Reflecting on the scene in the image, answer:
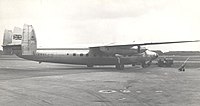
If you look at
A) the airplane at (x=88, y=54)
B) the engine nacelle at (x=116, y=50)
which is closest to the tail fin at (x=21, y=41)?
the airplane at (x=88, y=54)

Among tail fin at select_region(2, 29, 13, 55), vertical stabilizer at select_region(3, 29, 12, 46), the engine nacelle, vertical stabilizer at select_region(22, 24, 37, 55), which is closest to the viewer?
vertical stabilizer at select_region(22, 24, 37, 55)

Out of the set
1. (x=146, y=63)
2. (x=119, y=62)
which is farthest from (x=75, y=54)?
(x=146, y=63)

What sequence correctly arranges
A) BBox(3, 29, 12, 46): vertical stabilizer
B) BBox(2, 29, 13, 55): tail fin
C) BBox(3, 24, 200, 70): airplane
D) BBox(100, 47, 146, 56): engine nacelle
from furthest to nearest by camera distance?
BBox(100, 47, 146, 56): engine nacelle
BBox(3, 29, 12, 46): vertical stabilizer
BBox(3, 24, 200, 70): airplane
BBox(2, 29, 13, 55): tail fin

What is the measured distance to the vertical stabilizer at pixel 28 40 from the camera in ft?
87.9

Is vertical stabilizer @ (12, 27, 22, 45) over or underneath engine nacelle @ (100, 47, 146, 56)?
over

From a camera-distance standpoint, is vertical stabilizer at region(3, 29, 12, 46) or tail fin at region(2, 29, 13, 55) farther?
vertical stabilizer at region(3, 29, 12, 46)

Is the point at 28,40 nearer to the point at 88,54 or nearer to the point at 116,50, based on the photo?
the point at 88,54

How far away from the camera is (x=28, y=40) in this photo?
26969mm

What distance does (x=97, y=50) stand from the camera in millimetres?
31078

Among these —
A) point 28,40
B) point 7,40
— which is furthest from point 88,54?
point 7,40

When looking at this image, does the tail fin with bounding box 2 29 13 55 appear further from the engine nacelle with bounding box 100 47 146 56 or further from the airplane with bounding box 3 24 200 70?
the engine nacelle with bounding box 100 47 146 56

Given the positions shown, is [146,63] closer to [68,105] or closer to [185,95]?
[185,95]

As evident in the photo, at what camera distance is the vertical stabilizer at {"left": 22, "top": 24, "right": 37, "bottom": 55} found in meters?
26.8

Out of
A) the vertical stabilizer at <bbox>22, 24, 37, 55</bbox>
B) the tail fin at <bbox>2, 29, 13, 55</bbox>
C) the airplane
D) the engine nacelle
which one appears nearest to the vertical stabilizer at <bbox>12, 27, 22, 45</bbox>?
the airplane
